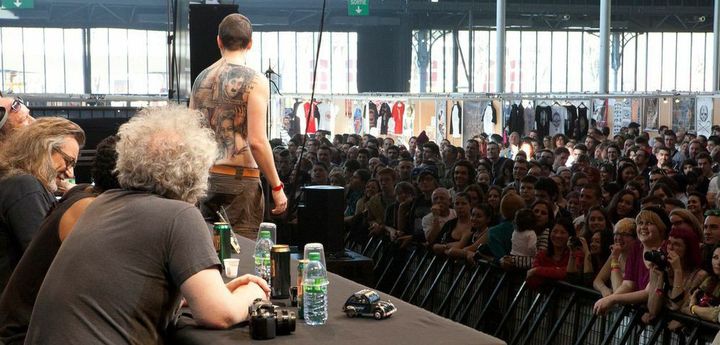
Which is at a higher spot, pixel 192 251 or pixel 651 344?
pixel 192 251

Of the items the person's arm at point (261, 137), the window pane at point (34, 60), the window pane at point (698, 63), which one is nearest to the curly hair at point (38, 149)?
the person's arm at point (261, 137)

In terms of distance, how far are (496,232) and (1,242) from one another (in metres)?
5.11

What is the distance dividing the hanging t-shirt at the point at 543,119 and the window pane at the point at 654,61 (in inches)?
1110

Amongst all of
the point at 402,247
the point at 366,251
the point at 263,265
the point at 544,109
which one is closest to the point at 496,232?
the point at 402,247

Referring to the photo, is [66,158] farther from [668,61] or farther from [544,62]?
[668,61]

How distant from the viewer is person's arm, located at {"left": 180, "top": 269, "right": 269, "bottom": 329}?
3.40 meters

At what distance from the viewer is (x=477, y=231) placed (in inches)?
379

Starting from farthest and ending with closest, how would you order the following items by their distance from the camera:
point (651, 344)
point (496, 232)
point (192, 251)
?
point (496, 232) < point (651, 344) < point (192, 251)

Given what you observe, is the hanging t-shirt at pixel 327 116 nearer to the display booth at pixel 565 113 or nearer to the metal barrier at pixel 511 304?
the display booth at pixel 565 113

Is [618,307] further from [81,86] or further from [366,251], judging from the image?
[81,86]

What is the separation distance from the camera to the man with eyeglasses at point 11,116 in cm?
597

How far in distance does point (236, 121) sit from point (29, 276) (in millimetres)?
2130

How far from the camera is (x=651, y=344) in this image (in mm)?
6500

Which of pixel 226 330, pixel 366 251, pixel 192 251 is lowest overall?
pixel 366 251
